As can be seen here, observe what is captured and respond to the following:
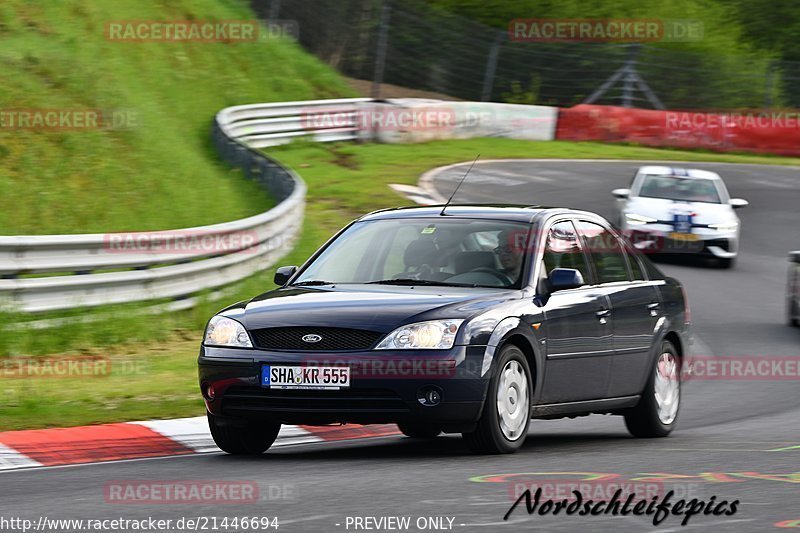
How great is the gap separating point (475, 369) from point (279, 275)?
1.94 metres

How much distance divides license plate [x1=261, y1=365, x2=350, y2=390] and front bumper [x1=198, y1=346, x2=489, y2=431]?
0.03 metres

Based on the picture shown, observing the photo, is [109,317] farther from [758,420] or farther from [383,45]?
[383,45]

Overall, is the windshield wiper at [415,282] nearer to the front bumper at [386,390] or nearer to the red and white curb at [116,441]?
the front bumper at [386,390]

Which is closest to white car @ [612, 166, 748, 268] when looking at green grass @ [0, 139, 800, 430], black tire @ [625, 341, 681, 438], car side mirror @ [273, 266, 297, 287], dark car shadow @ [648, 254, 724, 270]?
dark car shadow @ [648, 254, 724, 270]

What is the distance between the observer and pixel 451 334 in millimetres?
8133

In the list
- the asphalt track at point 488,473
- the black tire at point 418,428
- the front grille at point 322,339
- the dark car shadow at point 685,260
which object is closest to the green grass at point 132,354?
the asphalt track at point 488,473

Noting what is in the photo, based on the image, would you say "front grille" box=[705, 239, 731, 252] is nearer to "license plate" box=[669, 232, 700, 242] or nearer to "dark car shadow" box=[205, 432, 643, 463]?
"license plate" box=[669, 232, 700, 242]

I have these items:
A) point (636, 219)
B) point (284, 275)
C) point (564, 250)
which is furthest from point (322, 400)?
point (636, 219)

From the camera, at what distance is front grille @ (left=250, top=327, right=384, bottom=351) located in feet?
26.7

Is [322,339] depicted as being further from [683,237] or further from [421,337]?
[683,237]

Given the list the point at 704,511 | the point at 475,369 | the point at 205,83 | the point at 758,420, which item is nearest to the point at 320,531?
the point at 704,511

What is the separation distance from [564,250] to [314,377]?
220 centimetres

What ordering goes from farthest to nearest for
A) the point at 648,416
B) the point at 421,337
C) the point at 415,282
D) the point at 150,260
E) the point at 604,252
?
1. the point at 150,260
2. the point at 648,416
3. the point at 604,252
4. the point at 415,282
5. the point at 421,337

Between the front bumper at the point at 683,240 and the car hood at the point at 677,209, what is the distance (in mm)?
174
